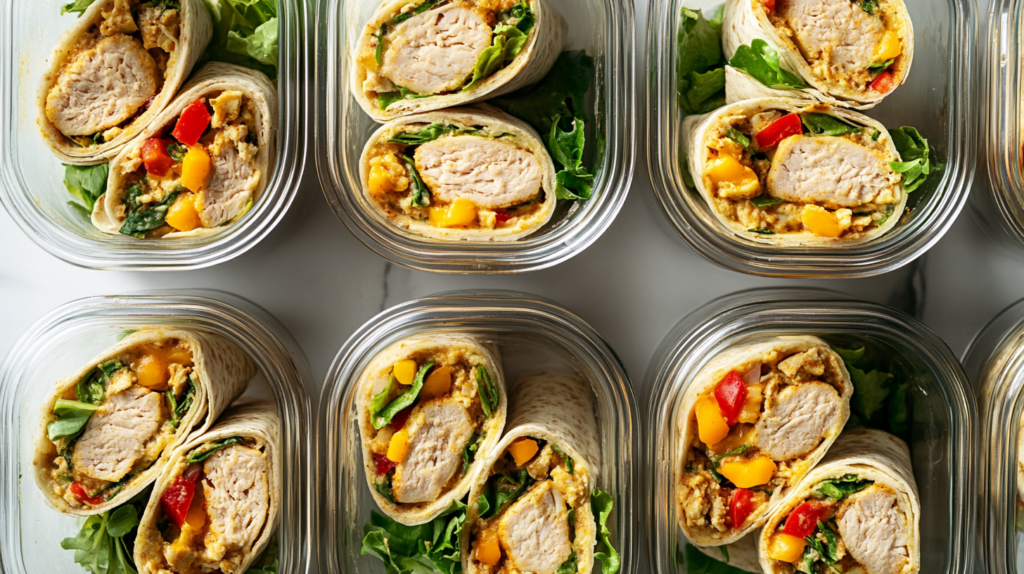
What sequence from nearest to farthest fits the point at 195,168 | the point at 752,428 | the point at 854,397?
the point at 195,168
the point at 752,428
the point at 854,397

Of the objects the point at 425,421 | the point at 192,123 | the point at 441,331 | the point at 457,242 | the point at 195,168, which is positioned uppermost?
the point at 192,123

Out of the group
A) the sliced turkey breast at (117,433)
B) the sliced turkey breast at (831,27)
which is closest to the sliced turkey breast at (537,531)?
the sliced turkey breast at (117,433)

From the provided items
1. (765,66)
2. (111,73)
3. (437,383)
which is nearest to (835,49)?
(765,66)

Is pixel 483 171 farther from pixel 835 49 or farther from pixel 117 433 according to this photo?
pixel 117 433

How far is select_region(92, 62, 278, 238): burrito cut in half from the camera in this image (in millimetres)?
1667

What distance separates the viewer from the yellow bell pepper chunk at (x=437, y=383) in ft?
5.56

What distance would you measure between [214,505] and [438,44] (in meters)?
1.25

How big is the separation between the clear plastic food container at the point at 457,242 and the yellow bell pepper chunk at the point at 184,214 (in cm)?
31

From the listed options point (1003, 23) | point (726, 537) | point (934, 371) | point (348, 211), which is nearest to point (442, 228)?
point (348, 211)

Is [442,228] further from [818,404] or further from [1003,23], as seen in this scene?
[1003,23]

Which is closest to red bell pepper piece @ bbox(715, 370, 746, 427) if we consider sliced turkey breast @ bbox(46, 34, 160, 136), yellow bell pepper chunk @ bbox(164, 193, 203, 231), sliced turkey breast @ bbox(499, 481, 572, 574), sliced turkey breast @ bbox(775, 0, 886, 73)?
sliced turkey breast @ bbox(499, 481, 572, 574)

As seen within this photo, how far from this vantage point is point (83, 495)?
1697 mm

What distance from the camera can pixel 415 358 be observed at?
5.59 ft

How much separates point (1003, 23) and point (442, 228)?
156 cm
